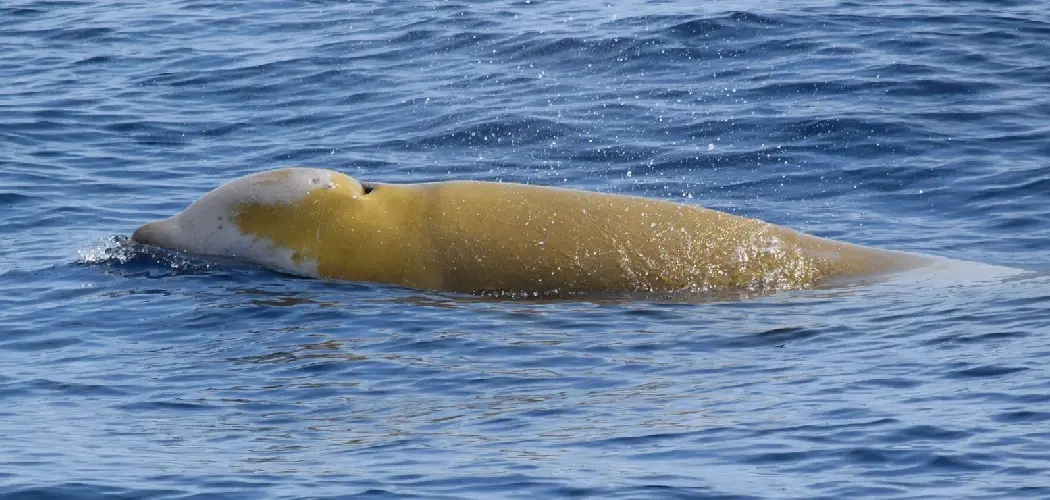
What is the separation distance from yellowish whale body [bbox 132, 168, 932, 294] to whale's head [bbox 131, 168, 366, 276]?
1cm

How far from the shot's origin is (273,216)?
11.9m

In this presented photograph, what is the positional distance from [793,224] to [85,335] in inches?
264

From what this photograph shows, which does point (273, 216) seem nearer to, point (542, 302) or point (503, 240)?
point (503, 240)

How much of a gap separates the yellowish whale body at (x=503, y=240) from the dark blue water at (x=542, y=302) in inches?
10.3

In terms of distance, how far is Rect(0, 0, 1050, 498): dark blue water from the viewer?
8.07 metres

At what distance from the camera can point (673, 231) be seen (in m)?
11.7

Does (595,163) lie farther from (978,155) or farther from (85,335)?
(85,335)

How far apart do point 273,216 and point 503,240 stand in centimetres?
178

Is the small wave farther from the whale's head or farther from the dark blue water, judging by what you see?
the whale's head

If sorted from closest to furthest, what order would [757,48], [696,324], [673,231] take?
[696,324]
[673,231]
[757,48]

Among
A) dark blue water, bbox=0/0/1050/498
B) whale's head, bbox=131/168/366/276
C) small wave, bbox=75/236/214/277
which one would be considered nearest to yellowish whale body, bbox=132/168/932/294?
whale's head, bbox=131/168/366/276

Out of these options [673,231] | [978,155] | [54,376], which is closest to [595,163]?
[978,155]

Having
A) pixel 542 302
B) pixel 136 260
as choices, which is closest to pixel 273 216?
pixel 136 260

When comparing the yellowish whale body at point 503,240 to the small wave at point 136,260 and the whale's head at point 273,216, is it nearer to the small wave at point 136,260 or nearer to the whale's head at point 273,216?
the whale's head at point 273,216
